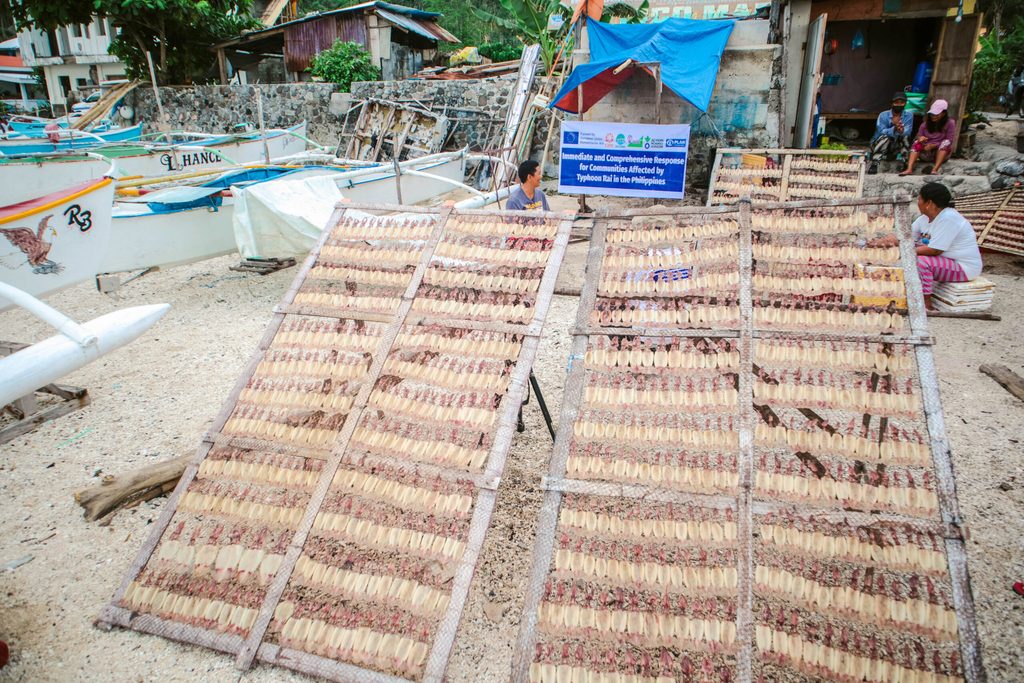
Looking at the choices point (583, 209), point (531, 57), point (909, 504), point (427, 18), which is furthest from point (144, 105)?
point (909, 504)

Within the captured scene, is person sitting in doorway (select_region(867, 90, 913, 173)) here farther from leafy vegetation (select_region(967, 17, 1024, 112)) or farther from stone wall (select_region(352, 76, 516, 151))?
stone wall (select_region(352, 76, 516, 151))

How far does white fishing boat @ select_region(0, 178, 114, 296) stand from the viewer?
5945mm

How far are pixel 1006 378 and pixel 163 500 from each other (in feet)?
23.2

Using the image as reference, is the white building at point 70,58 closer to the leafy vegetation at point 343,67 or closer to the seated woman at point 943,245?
the leafy vegetation at point 343,67

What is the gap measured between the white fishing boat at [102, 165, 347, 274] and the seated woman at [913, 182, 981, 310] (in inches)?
329

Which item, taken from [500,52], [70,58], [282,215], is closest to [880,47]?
[500,52]

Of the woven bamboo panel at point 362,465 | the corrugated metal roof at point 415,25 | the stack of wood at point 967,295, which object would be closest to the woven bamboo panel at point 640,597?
the woven bamboo panel at point 362,465

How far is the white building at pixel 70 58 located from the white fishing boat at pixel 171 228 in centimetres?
2887

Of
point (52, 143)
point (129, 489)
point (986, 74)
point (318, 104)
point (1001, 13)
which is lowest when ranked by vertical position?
point (129, 489)

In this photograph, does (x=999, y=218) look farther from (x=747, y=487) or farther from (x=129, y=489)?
(x=129, y=489)

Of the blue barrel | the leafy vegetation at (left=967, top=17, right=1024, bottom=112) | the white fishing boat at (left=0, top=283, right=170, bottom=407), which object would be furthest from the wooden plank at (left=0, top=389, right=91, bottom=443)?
the leafy vegetation at (left=967, top=17, right=1024, bottom=112)

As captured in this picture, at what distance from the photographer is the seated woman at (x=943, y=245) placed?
6.21m

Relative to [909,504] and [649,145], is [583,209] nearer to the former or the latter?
[649,145]

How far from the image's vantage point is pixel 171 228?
27.0 ft
